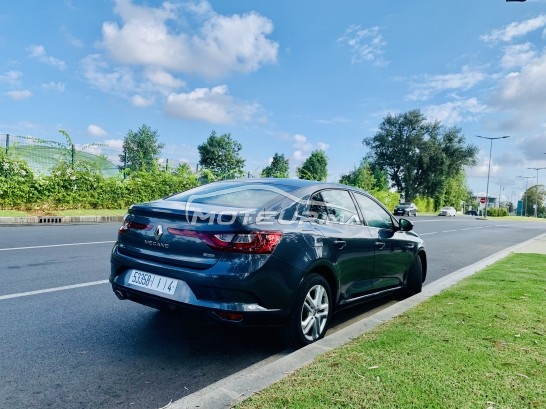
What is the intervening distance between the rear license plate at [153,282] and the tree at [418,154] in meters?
62.3

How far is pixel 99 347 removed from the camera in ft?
12.2

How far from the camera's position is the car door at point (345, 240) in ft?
13.5

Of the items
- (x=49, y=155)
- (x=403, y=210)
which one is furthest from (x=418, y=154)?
(x=49, y=155)

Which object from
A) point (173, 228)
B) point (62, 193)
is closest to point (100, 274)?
point (173, 228)

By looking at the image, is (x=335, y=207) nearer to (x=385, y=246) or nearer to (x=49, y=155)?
(x=385, y=246)

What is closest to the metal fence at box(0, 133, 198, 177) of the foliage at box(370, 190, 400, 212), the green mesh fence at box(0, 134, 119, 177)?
the green mesh fence at box(0, 134, 119, 177)

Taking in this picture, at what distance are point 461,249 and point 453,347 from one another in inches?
407

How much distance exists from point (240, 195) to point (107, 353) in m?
1.84

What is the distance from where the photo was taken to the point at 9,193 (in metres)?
15.5

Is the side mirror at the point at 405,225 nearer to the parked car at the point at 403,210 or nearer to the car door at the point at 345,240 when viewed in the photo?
the car door at the point at 345,240

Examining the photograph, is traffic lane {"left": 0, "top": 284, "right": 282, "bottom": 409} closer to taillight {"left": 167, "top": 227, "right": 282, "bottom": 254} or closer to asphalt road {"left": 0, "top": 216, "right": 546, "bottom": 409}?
asphalt road {"left": 0, "top": 216, "right": 546, "bottom": 409}

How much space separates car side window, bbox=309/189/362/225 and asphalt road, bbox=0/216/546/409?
122 centimetres

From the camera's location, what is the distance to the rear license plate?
11.6 ft

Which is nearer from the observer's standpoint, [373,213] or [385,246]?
[385,246]
